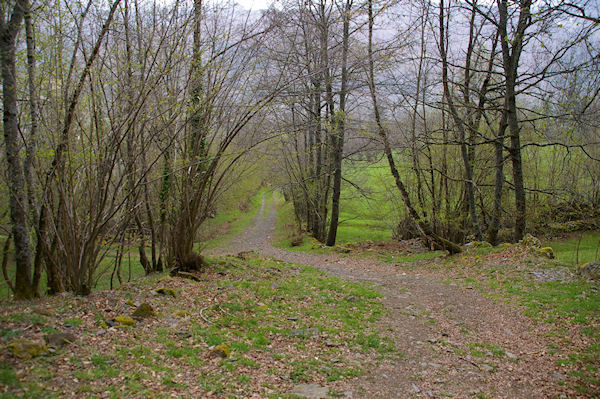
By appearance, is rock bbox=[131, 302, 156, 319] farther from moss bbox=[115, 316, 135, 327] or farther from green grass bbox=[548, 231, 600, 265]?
green grass bbox=[548, 231, 600, 265]

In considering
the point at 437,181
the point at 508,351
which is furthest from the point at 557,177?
the point at 508,351

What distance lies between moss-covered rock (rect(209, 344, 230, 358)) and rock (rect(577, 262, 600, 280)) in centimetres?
689

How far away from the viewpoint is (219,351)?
4.31m

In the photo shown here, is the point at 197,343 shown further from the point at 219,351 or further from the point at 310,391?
the point at 310,391

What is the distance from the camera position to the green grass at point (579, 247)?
9.91m

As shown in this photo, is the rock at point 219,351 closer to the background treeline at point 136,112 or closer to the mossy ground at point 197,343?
the mossy ground at point 197,343

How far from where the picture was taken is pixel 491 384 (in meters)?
4.04

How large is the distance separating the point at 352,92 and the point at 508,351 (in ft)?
40.6

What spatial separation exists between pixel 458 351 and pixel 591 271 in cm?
419

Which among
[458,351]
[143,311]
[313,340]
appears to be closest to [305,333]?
[313,340]

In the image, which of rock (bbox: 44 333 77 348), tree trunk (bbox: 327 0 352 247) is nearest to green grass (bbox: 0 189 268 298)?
rock (bbox: 44 333 77 348)

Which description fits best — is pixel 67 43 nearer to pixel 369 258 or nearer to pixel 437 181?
pixel 369 258

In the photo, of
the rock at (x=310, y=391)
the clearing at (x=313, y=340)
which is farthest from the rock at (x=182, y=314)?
the rock at (x=310, y=391)

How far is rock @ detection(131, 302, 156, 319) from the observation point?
4.87 metres
